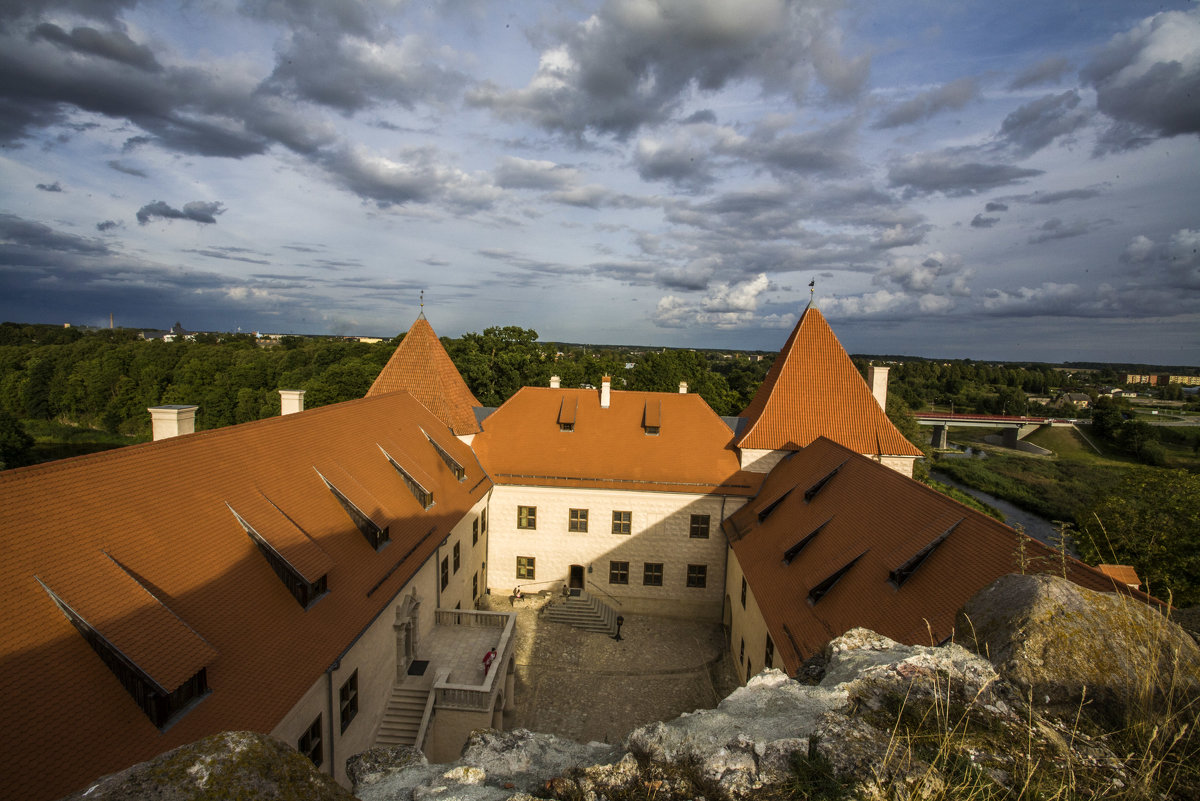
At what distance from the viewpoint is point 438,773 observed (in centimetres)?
297

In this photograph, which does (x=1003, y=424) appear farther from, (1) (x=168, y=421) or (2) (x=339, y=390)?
(1) (x=168, y=421)

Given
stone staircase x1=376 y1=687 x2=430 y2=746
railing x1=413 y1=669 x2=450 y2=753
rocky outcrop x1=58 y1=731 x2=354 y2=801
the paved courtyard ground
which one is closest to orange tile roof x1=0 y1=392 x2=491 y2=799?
railing x1=413 y1=669 x2=450 y2=753

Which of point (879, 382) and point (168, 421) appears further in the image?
point (879, 382)

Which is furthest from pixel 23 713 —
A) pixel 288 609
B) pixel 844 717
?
pixel 844 717

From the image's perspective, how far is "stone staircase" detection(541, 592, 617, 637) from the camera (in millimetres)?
18234

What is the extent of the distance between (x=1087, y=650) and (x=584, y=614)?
16931mm

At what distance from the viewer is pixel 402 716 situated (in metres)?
11.5

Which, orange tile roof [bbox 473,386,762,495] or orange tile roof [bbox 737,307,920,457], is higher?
orange tile roof [bbox 737,307,920,457]

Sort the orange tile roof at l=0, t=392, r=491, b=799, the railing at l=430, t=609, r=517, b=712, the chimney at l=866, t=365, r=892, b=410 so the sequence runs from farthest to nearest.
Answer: the chimney at l=866, t=365, r=892, b=410, the railing at l=430, t=609, r=517, b=712, the orange tile roof at l=0, t=392, r=491, b=799

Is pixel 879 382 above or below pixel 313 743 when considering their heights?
above

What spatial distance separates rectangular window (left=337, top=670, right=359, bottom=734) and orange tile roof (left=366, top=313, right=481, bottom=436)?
1101cm

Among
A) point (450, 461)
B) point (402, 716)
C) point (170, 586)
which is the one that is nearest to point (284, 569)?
point (170, 586)

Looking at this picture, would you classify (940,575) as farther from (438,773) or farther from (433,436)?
(433,436)

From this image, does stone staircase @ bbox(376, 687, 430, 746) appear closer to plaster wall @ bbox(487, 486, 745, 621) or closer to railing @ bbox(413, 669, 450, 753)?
railing @ bbox(413, 669, 450, 753)
